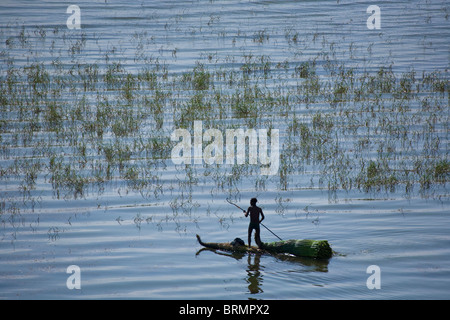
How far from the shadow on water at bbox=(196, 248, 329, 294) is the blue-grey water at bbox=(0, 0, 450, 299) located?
0.10ft

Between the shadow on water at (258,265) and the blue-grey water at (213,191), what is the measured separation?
0.03 meters

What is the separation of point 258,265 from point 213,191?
336 cm

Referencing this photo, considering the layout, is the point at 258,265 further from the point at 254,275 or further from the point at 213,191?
the point at 213,191

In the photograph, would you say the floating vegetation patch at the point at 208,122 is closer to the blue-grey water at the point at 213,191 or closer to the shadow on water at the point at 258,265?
the blue-grey water at the point at 213,191

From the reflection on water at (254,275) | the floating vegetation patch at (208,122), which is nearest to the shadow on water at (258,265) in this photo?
the reflection on water at (254,275)

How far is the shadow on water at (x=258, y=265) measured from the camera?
1003 cm

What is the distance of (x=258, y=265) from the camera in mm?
10688

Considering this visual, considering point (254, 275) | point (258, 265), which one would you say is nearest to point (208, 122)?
point (258, 265)

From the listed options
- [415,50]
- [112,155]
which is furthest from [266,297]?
[415,50]

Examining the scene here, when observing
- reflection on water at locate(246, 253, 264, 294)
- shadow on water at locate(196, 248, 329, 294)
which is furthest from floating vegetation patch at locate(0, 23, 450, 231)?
reflection on water at locate(246, 253, 264, 294)
